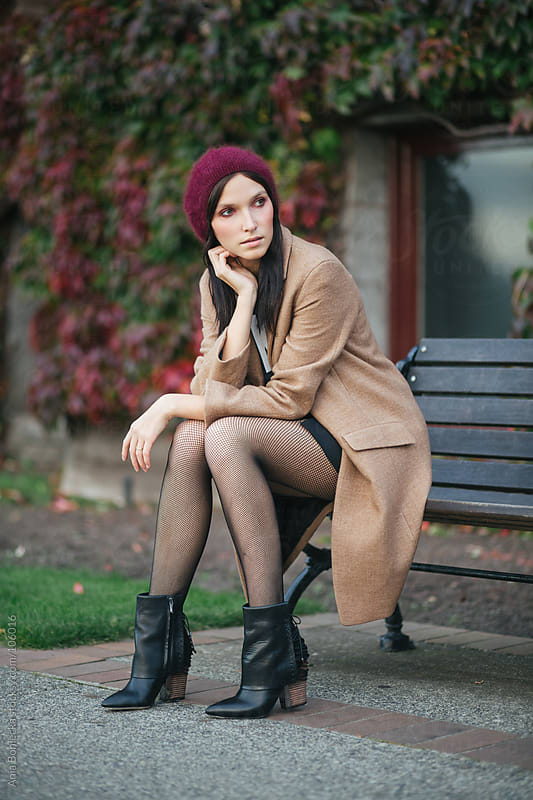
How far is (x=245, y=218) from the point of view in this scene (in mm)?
2812

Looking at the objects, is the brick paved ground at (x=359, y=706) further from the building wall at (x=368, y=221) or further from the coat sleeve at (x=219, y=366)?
the building wall at (x=368, y=221)

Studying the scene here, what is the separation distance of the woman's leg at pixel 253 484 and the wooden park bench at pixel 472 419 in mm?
517

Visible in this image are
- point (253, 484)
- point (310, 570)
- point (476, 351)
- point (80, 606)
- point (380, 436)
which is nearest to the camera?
point (253, 484)

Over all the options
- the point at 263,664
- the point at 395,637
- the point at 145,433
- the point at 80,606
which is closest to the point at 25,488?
the point at 80,606

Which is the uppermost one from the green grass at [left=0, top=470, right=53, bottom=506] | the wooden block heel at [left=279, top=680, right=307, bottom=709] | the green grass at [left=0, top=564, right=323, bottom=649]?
the green grass at [left=0, top=470, right=53, bottom=506]

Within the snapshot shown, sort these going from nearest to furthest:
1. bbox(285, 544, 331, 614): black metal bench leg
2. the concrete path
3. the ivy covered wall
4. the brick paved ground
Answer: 1. the concrete path
2. the brick paved ground
3. bbox(285, 544, 331, 614): black metal bench leg
4. the ivy covered wall

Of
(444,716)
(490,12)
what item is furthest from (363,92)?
(444,716)

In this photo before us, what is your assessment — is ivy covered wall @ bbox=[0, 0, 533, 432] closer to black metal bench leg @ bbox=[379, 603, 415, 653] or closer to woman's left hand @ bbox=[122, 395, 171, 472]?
black metal bench leg @ bbox=[379, 603, 415, 653]

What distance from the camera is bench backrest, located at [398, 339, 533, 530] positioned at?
10.6 ft

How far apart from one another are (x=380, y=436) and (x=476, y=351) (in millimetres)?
830

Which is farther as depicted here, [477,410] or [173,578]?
[477,410]

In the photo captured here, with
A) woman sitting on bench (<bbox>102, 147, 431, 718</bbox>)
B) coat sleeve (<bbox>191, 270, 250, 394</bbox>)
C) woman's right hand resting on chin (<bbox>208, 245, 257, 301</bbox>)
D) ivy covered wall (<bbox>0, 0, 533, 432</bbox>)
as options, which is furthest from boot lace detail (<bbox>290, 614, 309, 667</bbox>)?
ivy covered wall (<bbox>0, 0, 533, 432</bbox>)

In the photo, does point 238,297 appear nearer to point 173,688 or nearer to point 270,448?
point 270,448

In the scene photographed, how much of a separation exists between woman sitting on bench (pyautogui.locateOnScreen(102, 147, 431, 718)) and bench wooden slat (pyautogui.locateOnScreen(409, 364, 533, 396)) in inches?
22.4
